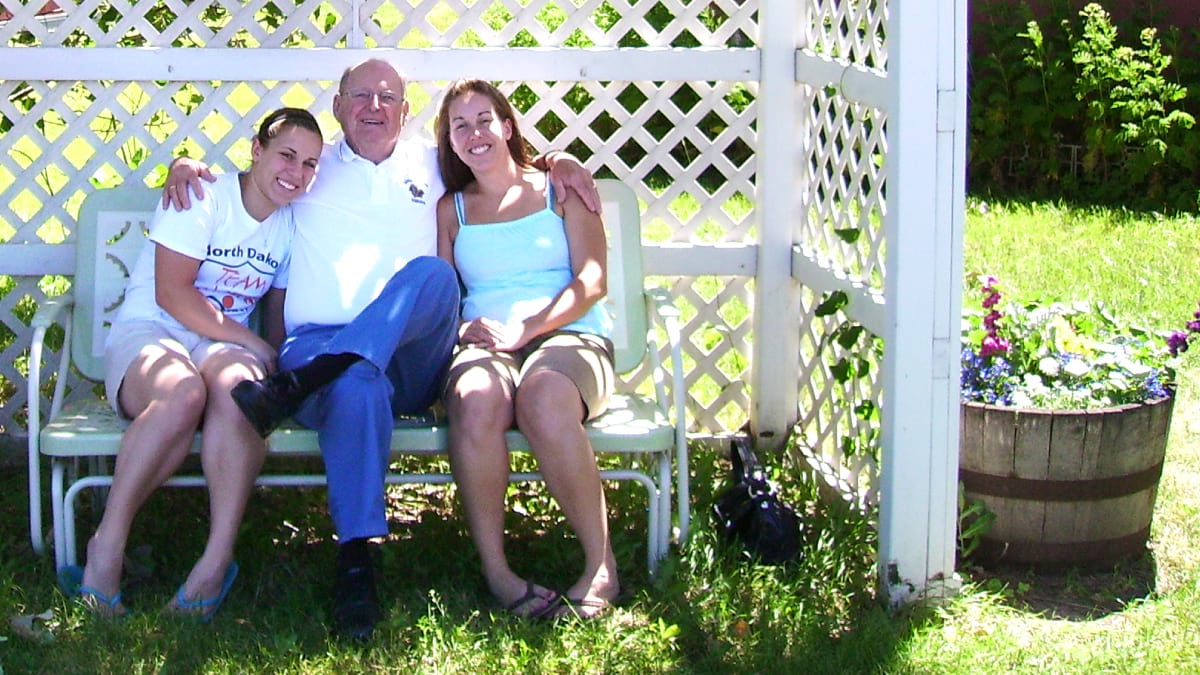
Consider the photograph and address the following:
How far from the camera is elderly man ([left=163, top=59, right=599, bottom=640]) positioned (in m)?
3.52

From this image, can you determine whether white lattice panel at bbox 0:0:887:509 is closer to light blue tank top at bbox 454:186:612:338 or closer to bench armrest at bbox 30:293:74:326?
bench armrest at bbox 30:293:74:326

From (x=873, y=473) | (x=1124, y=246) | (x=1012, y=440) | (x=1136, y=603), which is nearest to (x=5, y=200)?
(x=873, y=473)

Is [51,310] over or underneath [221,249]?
underneath

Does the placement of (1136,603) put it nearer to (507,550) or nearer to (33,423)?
(507,550)

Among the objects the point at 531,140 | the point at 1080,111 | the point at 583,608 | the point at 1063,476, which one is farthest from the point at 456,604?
the point at 1080,111

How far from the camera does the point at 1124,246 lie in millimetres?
7016

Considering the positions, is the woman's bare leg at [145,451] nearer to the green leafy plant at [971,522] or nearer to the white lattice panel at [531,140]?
the white lattice panel at [531,140]

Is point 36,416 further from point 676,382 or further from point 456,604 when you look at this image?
point 676,382

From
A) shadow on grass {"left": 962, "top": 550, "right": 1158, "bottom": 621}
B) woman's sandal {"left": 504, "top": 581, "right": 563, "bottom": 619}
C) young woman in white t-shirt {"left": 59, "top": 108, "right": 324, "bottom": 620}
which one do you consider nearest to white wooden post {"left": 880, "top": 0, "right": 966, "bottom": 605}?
shadow on grass {"left": 962, "top": 550, "right": 1158, "bottom": 621}

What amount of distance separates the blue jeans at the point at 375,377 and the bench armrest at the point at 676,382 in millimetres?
540

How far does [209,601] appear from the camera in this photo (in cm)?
350

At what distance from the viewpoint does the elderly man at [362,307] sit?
3523 mm

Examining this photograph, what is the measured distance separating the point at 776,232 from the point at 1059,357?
3.10 ft

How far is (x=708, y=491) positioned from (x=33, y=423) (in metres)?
1.78
